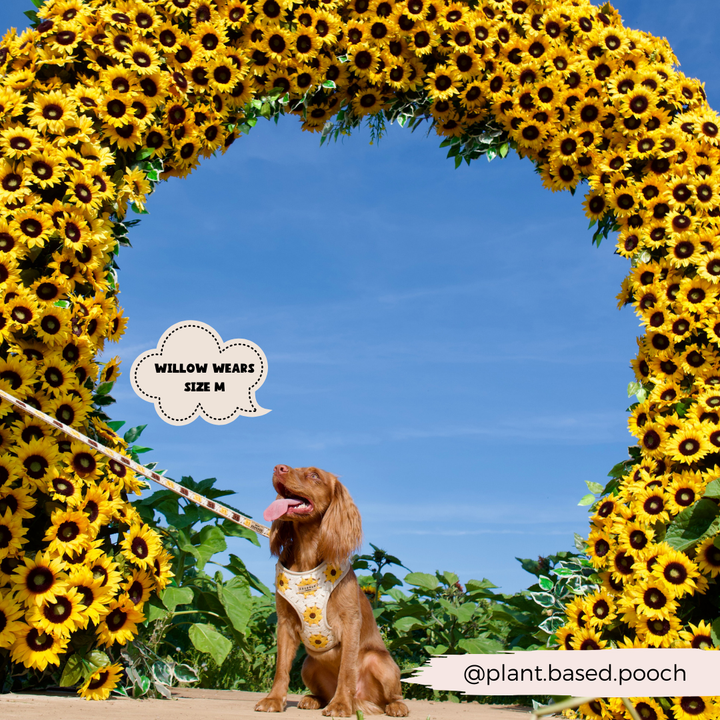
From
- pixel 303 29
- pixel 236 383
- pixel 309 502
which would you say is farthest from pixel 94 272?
pixel 303 29

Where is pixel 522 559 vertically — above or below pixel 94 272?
below

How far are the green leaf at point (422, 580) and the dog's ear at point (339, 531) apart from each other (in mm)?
2919

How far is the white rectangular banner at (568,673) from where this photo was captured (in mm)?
2658

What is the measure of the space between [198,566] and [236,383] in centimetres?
153

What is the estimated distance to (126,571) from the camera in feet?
15.8

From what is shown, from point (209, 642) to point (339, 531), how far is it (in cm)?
169

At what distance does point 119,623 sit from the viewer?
15.3ft

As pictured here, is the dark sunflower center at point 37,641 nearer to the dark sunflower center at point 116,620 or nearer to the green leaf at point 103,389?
the dark sunflower center at point 116,620

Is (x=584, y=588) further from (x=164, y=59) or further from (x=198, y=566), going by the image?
(x=164, y=59)

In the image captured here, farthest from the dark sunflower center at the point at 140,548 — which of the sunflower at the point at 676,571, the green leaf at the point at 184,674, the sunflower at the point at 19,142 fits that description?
the sunflower at the point at 676,571

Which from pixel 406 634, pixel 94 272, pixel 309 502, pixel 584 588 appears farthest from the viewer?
pixel 406 634

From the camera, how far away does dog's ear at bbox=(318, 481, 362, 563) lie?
4246mm

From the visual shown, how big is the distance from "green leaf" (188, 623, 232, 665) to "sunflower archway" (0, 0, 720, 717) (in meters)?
0.55

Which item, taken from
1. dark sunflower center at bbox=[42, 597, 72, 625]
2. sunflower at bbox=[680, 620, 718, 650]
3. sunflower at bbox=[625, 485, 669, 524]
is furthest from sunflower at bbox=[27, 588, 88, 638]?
sunflower at bbox=[680, 620, 718, 650]
